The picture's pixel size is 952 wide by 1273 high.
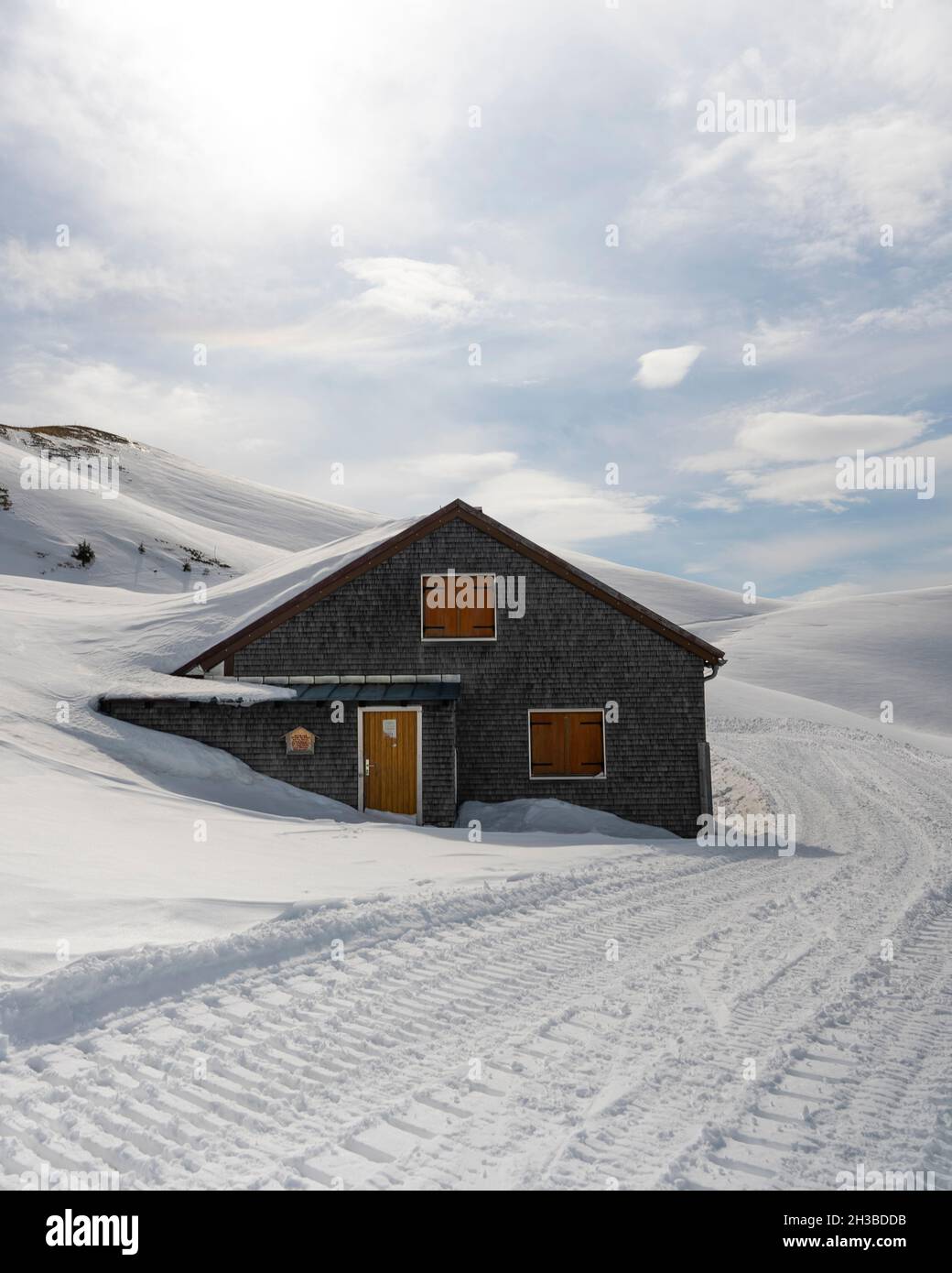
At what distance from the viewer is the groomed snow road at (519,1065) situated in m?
3.51

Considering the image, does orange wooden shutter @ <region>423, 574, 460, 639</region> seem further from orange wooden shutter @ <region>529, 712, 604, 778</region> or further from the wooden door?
orange wooden shutter @ <region>529, 712, 604, 778</region>

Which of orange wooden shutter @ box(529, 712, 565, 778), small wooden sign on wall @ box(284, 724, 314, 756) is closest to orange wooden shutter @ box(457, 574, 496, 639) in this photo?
orange wooden shutter @ box(529, 712, 565, 778)

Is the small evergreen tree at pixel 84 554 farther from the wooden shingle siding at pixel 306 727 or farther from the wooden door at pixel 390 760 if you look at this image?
the wooden door at pixel 390 760

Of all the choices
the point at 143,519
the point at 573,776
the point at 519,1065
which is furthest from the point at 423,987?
the point at 143,519

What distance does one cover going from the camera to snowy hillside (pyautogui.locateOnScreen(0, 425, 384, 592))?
49.2m

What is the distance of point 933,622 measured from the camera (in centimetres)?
5809

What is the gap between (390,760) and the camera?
15836mm

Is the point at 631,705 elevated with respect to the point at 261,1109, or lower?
elevated

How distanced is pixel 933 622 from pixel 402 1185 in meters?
62.9

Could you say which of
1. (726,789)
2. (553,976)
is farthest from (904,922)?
(726,789)

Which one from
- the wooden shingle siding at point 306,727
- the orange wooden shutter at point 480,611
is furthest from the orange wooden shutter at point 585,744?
the wooden shingle siding at point 306,727

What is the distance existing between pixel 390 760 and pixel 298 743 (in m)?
1.67
